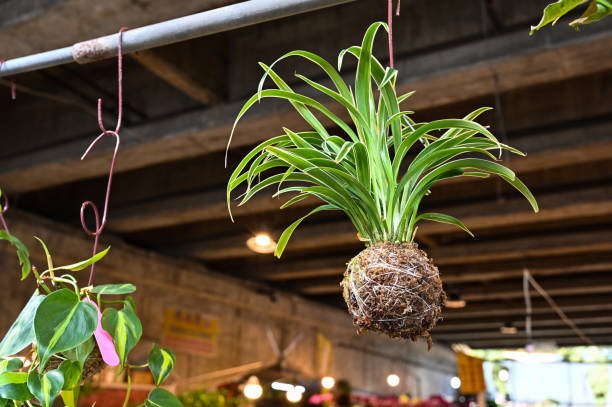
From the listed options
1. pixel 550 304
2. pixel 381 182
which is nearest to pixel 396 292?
pixel 381 182

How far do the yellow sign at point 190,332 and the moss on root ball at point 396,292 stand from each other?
6738 millimetres

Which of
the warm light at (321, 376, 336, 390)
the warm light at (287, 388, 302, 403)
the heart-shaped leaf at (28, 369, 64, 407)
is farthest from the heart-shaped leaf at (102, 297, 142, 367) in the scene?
the warm light at (321, 376, 336, 390)

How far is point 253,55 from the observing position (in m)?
3.87

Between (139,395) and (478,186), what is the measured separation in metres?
4.26

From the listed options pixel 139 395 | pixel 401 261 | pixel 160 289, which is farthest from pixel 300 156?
pixel 160 289

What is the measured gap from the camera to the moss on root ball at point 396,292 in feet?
3.43

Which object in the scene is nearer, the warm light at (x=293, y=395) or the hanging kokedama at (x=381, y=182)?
the hanging kokedama at (x=381, y=182)

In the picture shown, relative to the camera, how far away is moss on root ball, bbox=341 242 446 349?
41.2 inches

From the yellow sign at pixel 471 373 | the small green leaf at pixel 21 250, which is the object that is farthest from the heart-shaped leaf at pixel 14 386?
the yellow sign at pixel 471 373

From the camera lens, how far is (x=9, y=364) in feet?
3.75

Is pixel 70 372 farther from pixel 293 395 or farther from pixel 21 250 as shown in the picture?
pixel 293 395

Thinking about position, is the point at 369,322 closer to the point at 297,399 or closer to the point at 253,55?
the point at 253,55

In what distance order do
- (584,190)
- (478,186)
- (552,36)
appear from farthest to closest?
1. (478,186)
2. (584,190)
3. (552,36)

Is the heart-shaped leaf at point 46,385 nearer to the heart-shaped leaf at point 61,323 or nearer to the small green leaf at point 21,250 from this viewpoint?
the heart-shaped leaf at point 61,323
